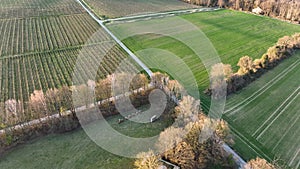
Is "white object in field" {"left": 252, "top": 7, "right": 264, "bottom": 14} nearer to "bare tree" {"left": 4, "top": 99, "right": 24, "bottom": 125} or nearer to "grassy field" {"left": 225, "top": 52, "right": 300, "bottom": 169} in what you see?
"grassy field" {"left": 225, "top": 52, "right": 300, "bottom": 169}

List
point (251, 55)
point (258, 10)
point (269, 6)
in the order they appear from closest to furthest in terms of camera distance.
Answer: point (251, 55), point (269, 6), point (258, 10)

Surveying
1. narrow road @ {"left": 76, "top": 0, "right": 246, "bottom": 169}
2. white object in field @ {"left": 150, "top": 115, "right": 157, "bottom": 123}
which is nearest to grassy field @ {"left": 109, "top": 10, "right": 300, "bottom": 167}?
narrow road @ {"left": 76, "top": 0, "right": 246, "bottom": 169}

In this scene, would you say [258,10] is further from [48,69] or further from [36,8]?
[36,8]

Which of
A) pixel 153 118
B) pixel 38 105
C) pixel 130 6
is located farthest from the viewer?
pixel 130 6

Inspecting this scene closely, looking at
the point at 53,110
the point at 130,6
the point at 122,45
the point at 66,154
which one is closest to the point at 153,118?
the point at 66,154

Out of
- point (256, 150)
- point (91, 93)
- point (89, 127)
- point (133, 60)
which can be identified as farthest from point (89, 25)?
point (256, 150)

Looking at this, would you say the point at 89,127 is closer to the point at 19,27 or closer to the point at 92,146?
the point at 92,146

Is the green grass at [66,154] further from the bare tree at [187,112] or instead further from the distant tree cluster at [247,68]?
the distant tree cluster at [247,68]
